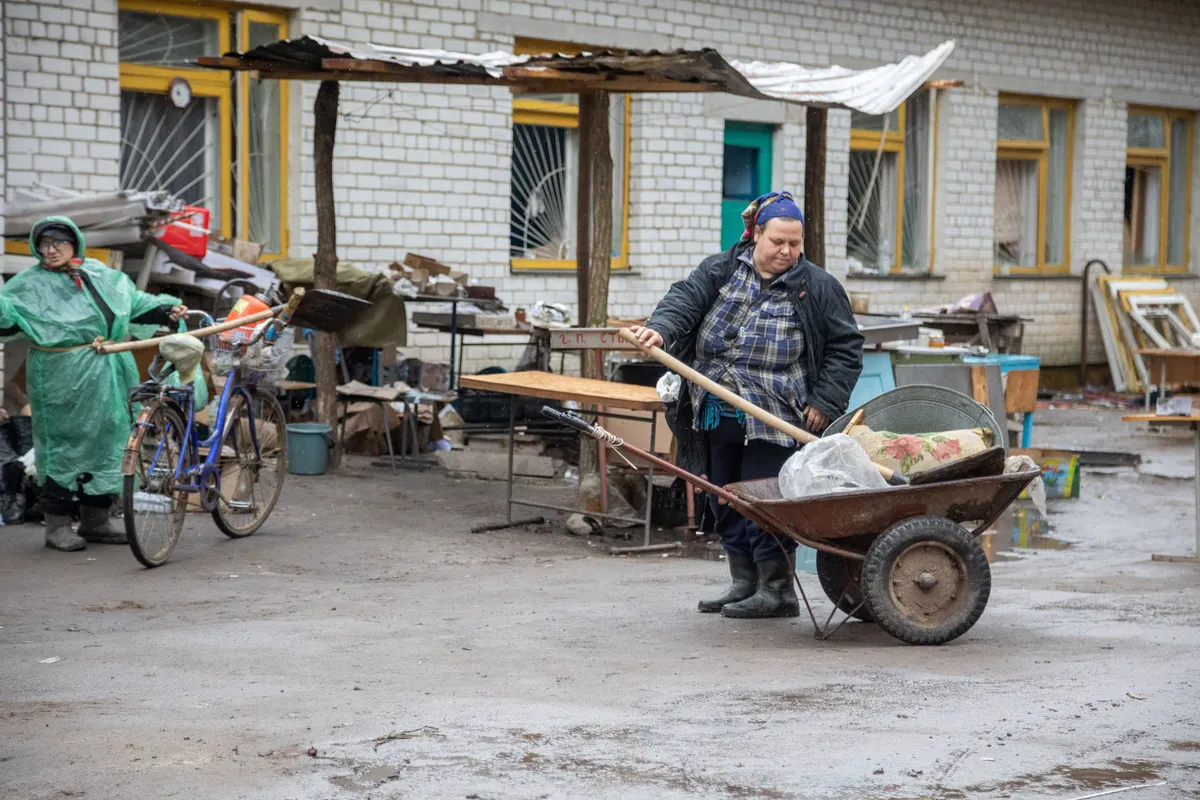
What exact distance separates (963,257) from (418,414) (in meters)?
9.36

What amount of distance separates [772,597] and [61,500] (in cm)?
396

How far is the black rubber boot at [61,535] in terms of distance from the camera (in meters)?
8.31

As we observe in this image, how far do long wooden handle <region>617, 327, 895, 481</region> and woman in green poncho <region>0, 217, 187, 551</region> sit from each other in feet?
11.3

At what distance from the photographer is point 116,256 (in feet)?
36.2

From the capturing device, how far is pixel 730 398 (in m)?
6.13

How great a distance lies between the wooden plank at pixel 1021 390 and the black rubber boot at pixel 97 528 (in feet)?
22.5

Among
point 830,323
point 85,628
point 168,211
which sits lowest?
point 85,628

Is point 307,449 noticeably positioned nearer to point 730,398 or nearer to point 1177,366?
point 730,398

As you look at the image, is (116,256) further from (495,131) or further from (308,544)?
(495,131)

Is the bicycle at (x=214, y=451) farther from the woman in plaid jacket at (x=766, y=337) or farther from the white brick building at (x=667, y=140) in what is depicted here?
the white brick building at (x=667, y=140)

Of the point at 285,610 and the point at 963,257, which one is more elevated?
the point at 963,257

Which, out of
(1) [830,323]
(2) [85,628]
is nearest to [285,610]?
(2) [85,628]

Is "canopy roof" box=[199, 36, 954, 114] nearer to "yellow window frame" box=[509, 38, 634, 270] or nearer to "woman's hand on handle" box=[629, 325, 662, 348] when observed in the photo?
"woman's hand on handle" box=[629, 325, 662, 348]

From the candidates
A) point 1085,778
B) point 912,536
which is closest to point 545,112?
point 912,536
